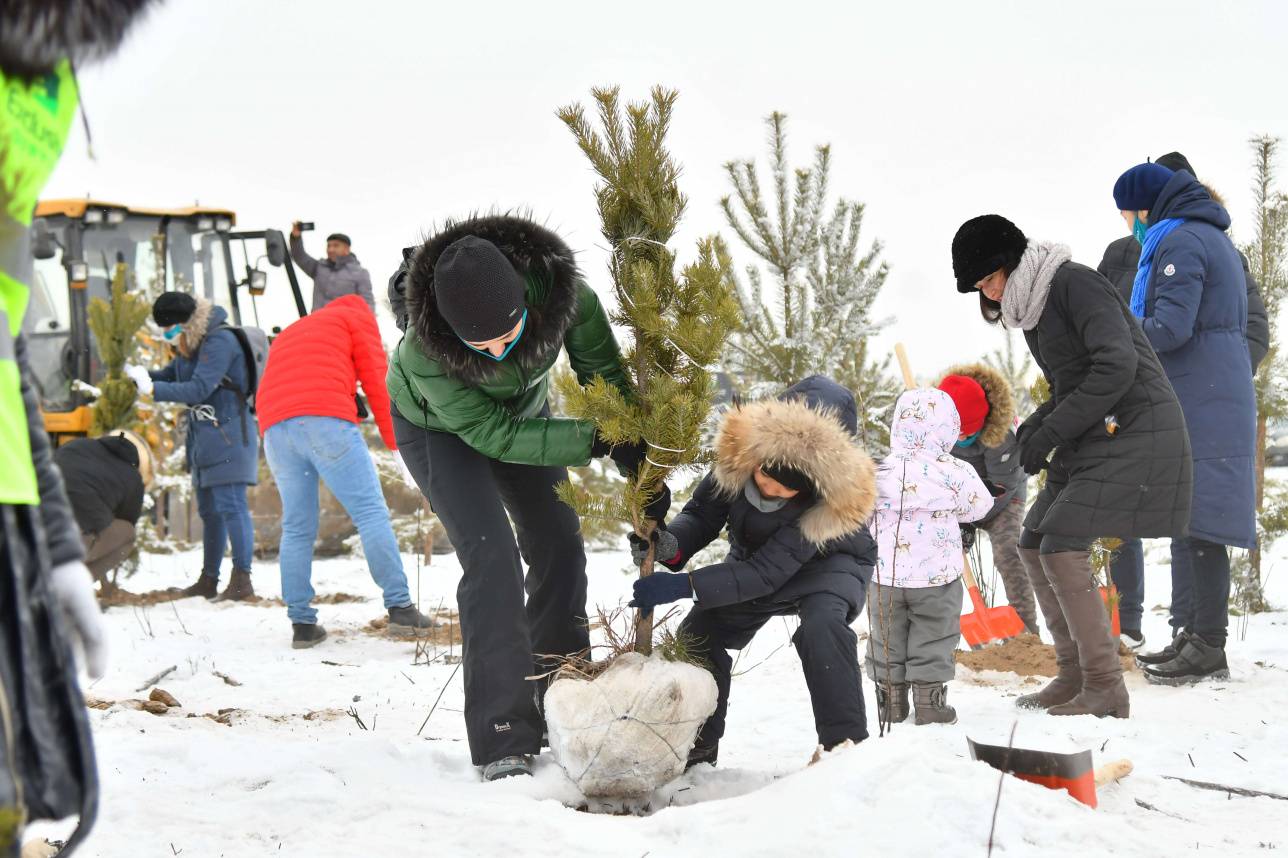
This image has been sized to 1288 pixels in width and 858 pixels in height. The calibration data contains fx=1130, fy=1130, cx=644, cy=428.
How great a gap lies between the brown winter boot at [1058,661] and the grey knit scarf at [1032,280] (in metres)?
0.92

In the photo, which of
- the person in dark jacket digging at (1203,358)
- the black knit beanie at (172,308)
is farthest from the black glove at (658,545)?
the black knit beanie at (172,308)

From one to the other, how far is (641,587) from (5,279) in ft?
6.97

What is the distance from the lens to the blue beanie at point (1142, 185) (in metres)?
4.65

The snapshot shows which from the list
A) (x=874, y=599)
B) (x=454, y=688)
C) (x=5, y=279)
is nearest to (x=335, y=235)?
(x=454, y=688)

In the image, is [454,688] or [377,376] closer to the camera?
[454,688]

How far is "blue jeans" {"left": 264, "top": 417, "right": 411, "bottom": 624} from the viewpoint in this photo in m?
5.88

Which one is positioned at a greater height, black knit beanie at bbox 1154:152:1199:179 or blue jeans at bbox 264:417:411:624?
black knit beanie at bbox 1154:152:1199:179

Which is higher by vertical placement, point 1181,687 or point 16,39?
point 16,39

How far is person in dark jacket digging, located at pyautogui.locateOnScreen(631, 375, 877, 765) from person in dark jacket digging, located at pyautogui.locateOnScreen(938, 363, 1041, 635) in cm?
198

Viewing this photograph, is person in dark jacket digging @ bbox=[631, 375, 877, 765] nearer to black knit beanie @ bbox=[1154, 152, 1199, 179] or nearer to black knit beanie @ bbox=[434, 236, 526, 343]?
black knit beanie @ bbox=[434, 236, 526, 343]

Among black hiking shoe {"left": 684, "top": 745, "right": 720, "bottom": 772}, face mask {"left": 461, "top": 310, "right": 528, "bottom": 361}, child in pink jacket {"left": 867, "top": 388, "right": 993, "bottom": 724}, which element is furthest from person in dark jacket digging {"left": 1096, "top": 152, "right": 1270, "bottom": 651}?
face mask {"left": 461, "top": 310, "right": 528, "bottom": 361}

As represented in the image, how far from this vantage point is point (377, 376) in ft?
→ 20.2

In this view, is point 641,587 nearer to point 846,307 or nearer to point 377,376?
point 377,376

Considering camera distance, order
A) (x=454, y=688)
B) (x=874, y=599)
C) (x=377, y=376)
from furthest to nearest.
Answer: (x=377, y=376) < (x=454, y=688) < (x=874, y=599)
